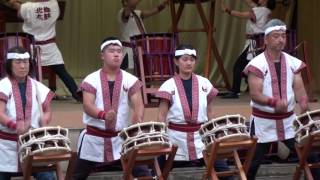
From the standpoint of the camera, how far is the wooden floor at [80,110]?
29.1 feet

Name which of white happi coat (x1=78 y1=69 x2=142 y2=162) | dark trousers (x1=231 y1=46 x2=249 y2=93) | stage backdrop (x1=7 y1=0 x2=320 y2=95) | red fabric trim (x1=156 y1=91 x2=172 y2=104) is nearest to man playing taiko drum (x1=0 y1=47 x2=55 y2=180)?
white happi coat (x1=78 y1=69 x2=142 y2=162)

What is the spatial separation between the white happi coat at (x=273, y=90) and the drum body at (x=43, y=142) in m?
1.76

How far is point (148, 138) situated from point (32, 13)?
11.7 ft

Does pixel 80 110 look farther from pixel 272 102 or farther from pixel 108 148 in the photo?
pixel 272 102

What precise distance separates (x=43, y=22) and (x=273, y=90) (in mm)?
3265

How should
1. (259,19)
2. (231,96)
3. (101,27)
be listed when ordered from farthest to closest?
1. (101,27)
2. (231,96)
3. (259,19)

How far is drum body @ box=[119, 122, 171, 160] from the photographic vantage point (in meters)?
6.57

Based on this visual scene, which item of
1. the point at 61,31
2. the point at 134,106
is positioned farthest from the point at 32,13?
the point at 134,106

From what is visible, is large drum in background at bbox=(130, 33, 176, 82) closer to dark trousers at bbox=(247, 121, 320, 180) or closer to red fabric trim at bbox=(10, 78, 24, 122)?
dark trousers at bbox=(247, 121, 320, 180)

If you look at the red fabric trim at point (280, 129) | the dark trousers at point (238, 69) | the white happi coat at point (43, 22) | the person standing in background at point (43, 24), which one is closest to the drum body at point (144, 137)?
the red fabric trim at point (280, 129)

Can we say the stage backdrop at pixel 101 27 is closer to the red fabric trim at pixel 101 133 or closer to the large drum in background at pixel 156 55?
the large drum in background at pixel 156 55

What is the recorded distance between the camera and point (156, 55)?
32.0 ft

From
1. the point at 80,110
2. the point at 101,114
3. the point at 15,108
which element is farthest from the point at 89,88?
the point at 80,110

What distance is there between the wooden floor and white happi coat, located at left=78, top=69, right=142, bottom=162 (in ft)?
4.62
